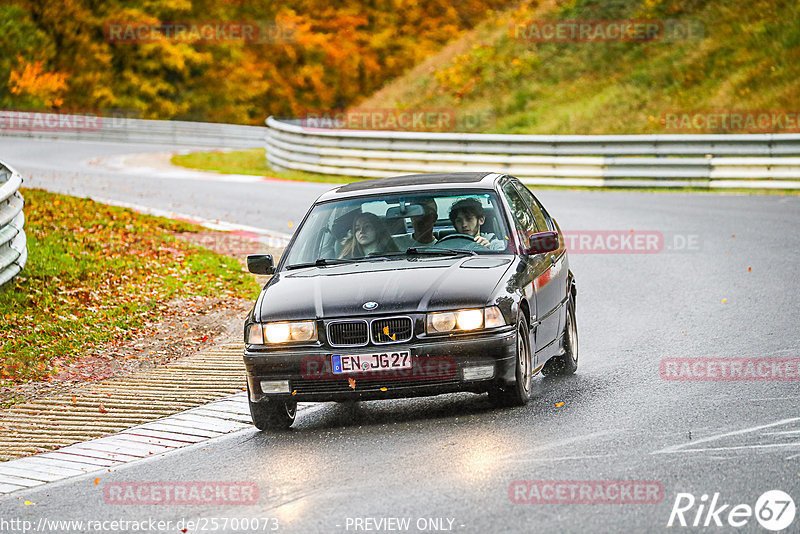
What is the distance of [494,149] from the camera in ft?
88.0

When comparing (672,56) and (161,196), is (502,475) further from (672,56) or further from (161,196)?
(672,56)

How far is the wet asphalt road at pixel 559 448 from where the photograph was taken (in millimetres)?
6039

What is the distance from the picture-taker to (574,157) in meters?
26.0

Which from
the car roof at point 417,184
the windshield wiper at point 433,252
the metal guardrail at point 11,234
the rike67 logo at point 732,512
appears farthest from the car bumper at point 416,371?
the metal guardrail at point 11,234

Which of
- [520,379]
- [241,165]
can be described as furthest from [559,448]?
[241,165]

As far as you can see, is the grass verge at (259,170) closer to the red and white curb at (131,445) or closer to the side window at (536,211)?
the side window at (536,211)

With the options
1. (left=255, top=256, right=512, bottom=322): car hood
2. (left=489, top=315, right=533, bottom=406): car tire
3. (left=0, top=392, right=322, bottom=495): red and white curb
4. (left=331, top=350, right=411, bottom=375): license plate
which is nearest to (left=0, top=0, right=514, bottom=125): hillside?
(left=0, top=392, right=322, bottom=495): red and white curb

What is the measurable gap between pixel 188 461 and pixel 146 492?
74cm

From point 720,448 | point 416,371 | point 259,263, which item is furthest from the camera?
point 259,263

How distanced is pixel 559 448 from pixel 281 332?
1.98 meters

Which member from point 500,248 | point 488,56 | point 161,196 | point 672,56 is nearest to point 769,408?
point 500,248

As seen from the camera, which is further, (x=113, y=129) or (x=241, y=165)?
(x=113, y=129)

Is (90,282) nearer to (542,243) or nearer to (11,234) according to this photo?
(11,234)

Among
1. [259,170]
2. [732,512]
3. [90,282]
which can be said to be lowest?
[259,170]
